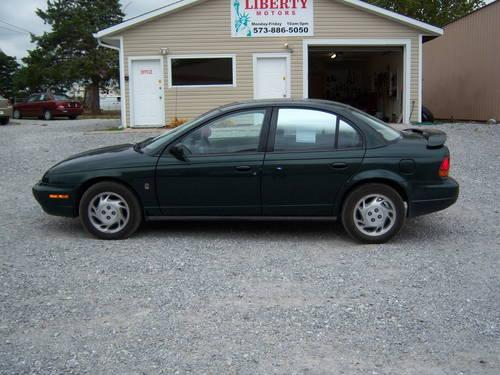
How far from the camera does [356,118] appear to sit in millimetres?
6363

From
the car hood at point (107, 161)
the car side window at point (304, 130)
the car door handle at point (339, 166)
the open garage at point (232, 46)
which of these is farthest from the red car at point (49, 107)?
the car door handle at point (339, 166)

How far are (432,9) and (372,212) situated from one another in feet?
123

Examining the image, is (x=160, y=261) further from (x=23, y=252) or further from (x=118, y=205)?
(x=23, y=252)

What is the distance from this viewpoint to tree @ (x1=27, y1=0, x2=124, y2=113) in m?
41.3

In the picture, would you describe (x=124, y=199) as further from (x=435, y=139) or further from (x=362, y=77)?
(x=362, y=77)

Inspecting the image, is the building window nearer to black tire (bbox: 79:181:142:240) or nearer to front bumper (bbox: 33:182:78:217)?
front bumper (bbox: 33:182:78:217)

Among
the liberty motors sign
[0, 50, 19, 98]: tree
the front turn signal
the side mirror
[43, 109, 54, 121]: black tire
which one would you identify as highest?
[0, 50, 19, 98]: tree

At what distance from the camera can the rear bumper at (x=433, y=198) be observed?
619 cm

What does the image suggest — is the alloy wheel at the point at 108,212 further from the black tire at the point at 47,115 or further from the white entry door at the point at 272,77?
the black tire at the point at 47,115

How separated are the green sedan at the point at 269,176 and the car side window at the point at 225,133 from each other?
1 cm

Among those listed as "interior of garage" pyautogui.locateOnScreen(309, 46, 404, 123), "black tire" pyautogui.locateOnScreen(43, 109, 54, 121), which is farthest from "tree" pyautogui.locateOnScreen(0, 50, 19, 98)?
"interior of garage" pyautogui.locateOnScreen(309, 46, 404, 123)

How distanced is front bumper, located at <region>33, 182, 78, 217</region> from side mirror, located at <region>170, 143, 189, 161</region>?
1.20 meters

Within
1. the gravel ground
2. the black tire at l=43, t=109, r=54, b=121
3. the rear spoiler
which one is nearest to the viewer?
the gravel ground

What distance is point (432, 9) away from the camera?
130ft
